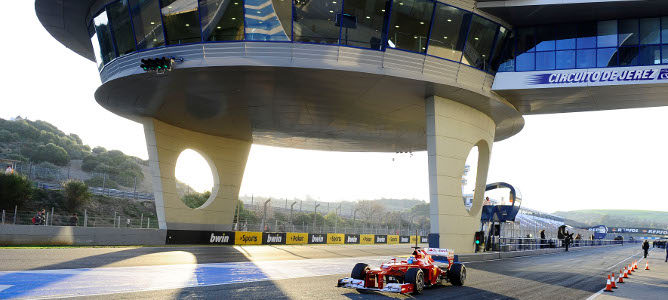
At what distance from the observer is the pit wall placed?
2706cm

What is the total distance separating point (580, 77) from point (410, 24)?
9491mm

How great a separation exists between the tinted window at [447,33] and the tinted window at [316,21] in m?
4.88

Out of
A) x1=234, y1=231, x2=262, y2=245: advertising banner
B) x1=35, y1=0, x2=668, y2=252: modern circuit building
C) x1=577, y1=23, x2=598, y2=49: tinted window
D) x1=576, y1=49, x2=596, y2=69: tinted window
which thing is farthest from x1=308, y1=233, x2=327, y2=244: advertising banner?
x1=577, y1=23, x2=598, y2=49: tinted window

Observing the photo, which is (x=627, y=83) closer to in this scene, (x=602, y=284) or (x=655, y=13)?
(x=655, y=13)

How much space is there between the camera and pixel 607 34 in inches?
1042

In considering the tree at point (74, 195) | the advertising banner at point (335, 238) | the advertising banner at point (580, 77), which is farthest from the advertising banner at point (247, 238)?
the tree at point (74, 195)

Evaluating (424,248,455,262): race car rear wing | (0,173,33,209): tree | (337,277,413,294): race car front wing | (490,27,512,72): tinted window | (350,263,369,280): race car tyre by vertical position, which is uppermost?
(490,27,512,72): tinted window

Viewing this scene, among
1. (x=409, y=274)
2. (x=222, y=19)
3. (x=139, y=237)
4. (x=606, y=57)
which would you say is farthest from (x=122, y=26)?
(x=606, y=57)

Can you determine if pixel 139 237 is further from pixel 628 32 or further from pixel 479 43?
pixel 628 32

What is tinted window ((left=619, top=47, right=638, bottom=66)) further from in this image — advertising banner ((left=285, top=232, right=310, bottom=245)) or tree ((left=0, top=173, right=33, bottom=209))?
tree ((left=0, top=173, right=33, bottom=209))

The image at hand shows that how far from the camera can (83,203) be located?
60469 millimetres

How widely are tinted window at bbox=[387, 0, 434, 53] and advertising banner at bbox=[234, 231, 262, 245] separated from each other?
76.4ft

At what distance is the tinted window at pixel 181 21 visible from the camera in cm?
2361

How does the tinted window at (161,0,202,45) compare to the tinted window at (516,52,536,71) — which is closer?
the tinted window at (161,0,202,45)
